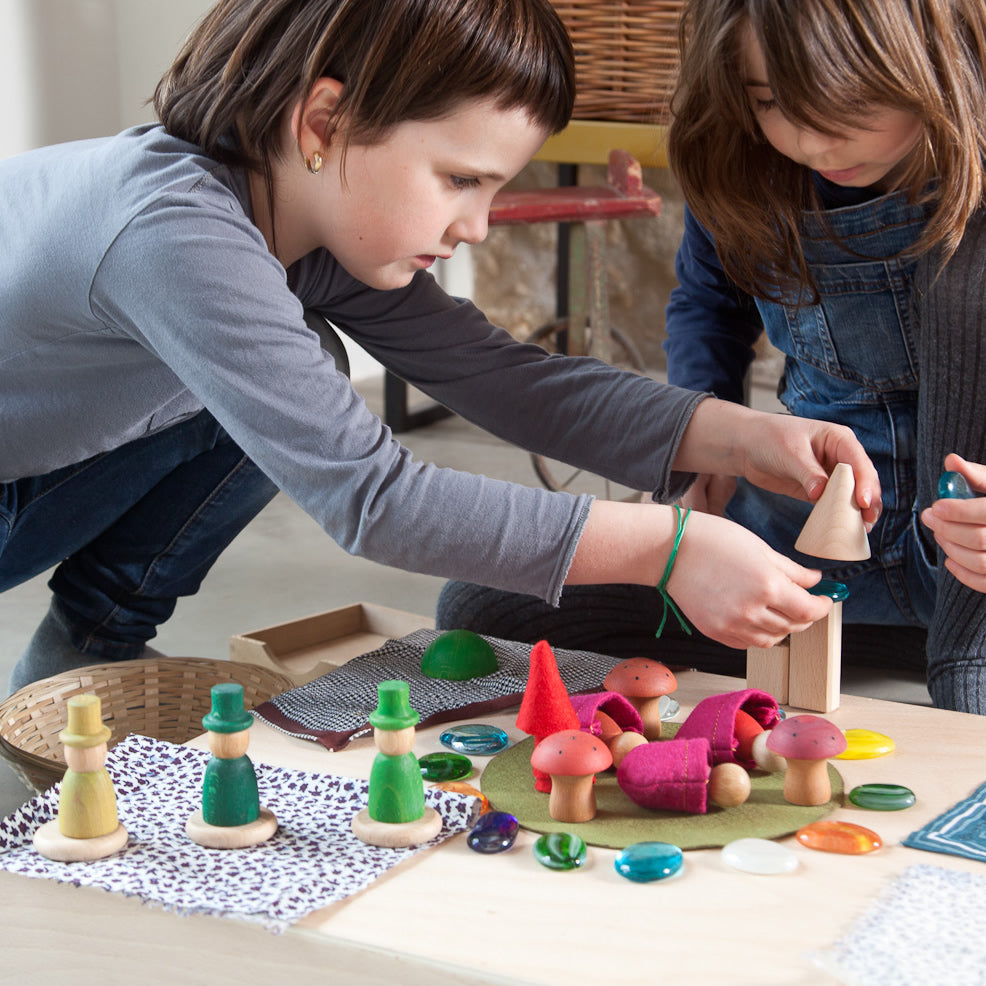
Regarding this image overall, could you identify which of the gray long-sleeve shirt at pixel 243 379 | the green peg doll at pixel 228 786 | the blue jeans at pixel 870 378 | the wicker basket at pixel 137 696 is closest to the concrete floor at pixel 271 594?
the blue jeans at pixel 870 378

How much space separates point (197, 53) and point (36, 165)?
0.17 meters

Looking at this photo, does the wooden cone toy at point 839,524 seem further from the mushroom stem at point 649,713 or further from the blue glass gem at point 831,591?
the mushroom stem at point 649,713

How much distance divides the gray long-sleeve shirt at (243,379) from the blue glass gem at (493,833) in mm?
174

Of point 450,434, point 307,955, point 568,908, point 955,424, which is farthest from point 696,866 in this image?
point 450,434

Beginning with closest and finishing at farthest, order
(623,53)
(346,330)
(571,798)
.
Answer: (571,798), (346,330), (623,53)

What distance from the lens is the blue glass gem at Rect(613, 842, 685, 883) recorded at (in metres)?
0.65

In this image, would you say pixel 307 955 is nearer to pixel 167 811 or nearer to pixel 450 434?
pixel 167 811

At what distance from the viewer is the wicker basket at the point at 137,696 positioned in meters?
1.04

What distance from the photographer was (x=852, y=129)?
0.88 meters

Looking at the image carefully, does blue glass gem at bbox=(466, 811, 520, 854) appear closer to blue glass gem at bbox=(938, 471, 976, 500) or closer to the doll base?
the doll base

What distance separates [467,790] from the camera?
2.48ft

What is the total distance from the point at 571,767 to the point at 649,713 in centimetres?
17

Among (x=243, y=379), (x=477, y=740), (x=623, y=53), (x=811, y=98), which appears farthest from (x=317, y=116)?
(x=623, y=53)

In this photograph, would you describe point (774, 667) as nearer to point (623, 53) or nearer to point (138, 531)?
point (138, 531)
